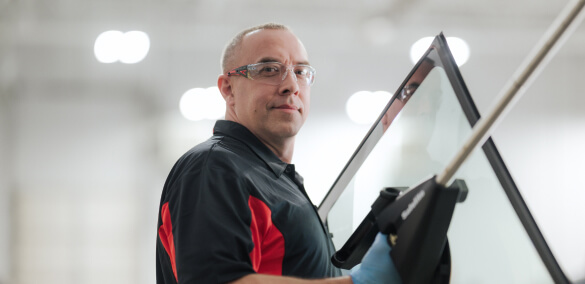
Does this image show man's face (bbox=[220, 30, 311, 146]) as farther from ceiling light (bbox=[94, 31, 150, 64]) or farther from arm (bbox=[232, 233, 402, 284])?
ceiling light (bbox=[94, 31, 150, 64])

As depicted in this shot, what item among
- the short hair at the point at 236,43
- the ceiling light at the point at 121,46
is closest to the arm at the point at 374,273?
the short hair at the point at 236,43

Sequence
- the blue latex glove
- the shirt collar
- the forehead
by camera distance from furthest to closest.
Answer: the forehead → the shirt collar → the blue latex glove

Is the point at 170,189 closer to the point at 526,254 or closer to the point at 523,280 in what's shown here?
the point at 526,254

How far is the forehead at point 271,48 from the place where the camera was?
4.38 feet

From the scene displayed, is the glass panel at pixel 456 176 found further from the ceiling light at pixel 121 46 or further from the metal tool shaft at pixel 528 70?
the ceiling light at pixel 121 46

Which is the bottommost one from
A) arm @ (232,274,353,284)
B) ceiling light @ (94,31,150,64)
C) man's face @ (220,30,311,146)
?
arm @ (232,274,353,284)

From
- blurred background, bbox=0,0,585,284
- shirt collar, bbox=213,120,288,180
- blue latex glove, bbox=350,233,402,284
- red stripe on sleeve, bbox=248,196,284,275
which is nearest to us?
blue latex glove, bbox=350,233,402,284

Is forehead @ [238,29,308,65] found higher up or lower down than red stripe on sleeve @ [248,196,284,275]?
higher up

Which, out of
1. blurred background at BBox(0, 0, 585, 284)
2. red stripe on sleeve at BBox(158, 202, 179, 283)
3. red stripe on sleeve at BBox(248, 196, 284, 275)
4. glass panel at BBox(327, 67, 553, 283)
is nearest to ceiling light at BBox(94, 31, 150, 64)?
blurred background at BBox(0, 0, 585, 284)

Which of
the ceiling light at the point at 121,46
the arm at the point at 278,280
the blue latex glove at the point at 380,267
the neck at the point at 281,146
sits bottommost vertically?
the arm at the point at 278,280

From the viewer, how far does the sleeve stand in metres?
0.88

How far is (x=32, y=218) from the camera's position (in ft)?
9.19

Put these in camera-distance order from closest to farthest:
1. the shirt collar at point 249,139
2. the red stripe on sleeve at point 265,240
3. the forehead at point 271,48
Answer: the red stripe on sleeve at point 265,240, the shirt collar at point 249,139, the forehead at point 271,48

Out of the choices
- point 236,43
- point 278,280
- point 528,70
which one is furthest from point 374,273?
point 236,43
